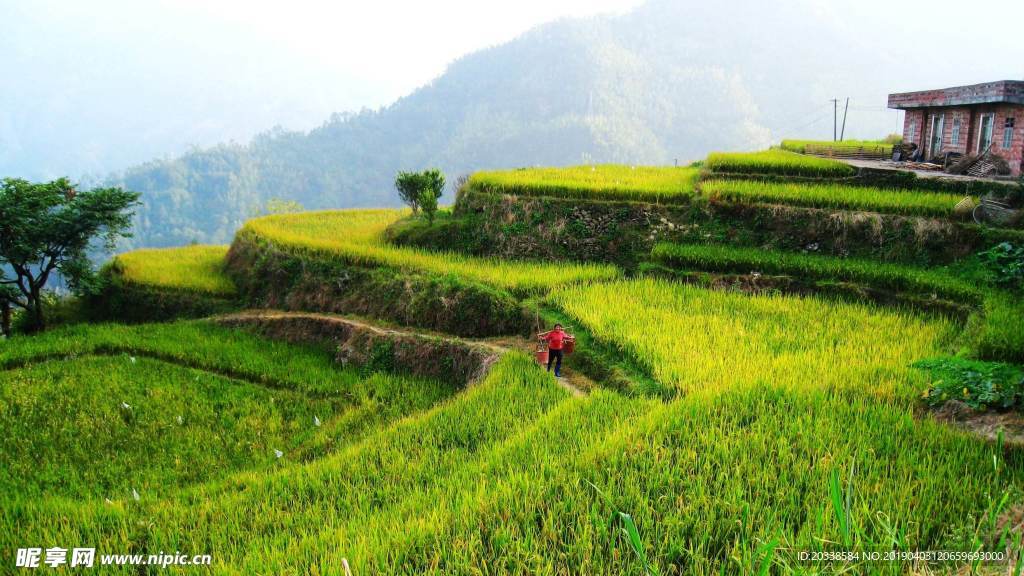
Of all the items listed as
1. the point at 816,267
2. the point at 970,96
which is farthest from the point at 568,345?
the point at 970,96

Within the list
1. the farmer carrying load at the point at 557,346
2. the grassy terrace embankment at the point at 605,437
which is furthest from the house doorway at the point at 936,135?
the farmer carrying load at the point at 557,346

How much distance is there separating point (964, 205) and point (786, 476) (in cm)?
788

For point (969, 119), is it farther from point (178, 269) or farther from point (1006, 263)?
point (178, 269)

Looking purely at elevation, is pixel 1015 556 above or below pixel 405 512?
above

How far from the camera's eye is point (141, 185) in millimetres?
85062

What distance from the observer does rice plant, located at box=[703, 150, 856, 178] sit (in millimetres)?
11587

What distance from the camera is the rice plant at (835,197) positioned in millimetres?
9477

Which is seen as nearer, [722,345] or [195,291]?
[722,345]

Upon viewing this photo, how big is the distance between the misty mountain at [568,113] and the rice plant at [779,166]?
54586mm

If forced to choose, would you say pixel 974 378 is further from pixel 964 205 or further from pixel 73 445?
pixel 73 445

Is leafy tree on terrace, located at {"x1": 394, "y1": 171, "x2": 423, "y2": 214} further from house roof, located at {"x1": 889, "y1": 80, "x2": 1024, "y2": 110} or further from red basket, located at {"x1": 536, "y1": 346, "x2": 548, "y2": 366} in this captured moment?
house roof, located at {"x1": 889, "y1": 80, "x2": 1024, "y2": 110}

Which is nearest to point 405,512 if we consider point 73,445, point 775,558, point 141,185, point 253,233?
point 775,558

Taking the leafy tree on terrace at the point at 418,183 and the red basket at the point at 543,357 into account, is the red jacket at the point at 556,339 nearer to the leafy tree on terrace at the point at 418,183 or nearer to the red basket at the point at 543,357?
the red basket at the point at 543,357

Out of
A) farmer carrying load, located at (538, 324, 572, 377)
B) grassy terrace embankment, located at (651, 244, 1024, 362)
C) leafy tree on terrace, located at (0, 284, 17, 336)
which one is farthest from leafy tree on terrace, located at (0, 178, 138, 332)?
grassy terrace embankment, located at (651, 244, 1024, 362)
